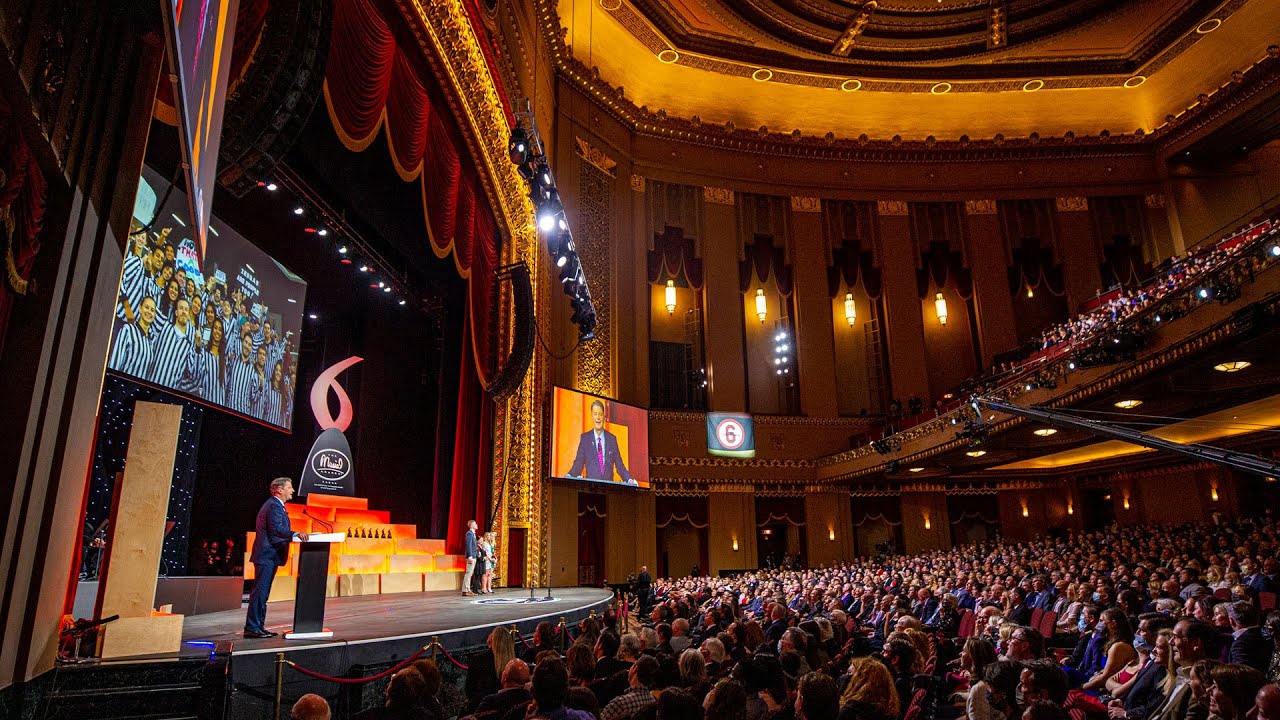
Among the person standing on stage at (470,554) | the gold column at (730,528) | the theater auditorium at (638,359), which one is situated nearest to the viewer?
the theater auditorium at (638,359)

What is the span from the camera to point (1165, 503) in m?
17.0

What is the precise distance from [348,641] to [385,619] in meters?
1.76

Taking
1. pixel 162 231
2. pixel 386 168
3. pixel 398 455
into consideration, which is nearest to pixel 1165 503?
pixel 398 455

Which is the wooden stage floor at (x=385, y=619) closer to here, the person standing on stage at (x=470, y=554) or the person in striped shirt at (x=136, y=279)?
the person standing on stage at (x=470, y=554)

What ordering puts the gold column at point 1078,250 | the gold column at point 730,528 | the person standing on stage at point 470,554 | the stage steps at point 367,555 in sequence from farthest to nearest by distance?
the gold column at point 1078,250 < the gold column at point 730,528 < the person standing on stage at point 470,554 < the stage steps at point 367,555

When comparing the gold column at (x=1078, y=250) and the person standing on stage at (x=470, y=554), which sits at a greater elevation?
the gold column at (x=1078, y=250)

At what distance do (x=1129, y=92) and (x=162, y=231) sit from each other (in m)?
22.4

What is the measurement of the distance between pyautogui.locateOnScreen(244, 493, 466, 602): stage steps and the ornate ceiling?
9673 millimetres

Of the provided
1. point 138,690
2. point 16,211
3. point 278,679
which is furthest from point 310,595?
point 16,211

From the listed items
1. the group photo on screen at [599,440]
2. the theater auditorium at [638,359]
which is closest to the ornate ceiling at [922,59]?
the theater auditorium at [638,359]

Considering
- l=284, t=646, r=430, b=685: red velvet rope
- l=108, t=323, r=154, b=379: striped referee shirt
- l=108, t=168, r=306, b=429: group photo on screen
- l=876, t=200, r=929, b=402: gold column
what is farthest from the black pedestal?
l=876, t=200, r=929, b=402: gold column

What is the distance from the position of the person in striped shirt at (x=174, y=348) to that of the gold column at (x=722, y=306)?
12193 millimetres

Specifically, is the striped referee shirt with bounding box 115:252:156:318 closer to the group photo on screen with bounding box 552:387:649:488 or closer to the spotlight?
the spotlight

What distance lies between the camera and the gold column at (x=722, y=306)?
18.3 metres
